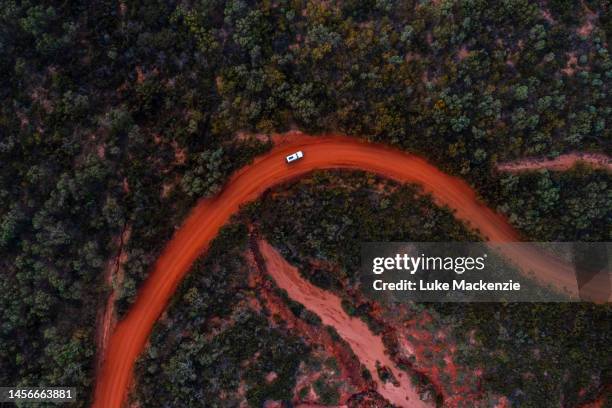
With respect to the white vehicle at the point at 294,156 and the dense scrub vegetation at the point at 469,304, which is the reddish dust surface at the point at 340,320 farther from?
the white vehicle at the point at 294,156

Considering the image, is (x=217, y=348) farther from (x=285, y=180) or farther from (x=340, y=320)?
(x=285, y=180)

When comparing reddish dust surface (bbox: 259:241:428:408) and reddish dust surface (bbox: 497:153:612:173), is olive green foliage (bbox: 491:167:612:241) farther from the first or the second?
reddish dust surface (bbox: 259:241:428:408)

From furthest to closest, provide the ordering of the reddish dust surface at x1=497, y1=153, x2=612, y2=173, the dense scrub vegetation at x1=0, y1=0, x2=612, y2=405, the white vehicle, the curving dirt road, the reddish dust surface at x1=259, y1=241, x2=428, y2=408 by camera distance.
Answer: the white vehicle, the reddish dust surface at x1=259, y1=241, x2=428, y2=408, the curving dirt road, the reddish dust surface at x1=497, y1=153, x2=612, y2=173, the dense scrub vegetation at x1=0, y1=0, x2=612, y2=405

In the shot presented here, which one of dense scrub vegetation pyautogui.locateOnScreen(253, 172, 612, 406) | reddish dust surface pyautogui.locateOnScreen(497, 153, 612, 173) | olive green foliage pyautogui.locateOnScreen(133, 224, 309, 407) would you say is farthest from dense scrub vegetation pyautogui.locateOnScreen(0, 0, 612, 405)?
olive green foliage pyautogui.locateOnScreen(133, 224, 309, 407)

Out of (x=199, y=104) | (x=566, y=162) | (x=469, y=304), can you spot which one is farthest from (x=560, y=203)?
(x=199, y=104)

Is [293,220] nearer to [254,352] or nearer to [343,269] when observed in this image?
[343,269]

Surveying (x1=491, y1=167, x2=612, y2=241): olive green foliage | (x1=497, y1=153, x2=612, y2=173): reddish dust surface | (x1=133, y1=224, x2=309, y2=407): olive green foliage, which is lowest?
(x1=133, y1=224, x2=309, y2=407): olive green foliage
